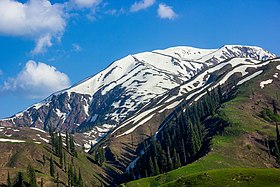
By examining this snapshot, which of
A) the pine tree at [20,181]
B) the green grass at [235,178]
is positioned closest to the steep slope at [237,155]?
the green grass at [235,178]

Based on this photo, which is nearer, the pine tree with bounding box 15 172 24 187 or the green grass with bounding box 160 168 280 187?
the green grass with bounding box 160 168 280 187

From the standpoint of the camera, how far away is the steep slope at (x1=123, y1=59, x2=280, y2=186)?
232 ft

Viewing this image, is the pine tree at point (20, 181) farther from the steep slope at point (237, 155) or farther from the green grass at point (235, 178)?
the green grass at point (235, 178)

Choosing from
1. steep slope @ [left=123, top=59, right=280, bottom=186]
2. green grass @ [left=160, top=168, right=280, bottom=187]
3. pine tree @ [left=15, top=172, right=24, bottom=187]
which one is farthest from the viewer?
pine tree @ [left=15, top=172, right=24, bottom=187]

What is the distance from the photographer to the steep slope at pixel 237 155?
70.8 meters

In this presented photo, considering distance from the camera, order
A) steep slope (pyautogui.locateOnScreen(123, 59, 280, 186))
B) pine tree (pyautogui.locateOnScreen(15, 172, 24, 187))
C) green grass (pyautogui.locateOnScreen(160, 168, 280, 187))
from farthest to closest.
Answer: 1. pine tree (pyautogui.locateOnScreen(15, 172, 24, 187))
2. steep slope (pyautogui.locateOnScreen(123, 59, 280, 186))
3. green grass (pyautogui.locateOnScreen(160, 168, 280, 187))

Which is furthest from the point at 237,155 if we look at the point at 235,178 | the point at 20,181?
the point at 20,181

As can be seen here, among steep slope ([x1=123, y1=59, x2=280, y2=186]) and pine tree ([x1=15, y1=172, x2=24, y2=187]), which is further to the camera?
pine tree ([x1=15, y1=172, x2=24, y2=187])

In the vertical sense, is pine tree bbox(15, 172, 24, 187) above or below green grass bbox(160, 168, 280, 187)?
above

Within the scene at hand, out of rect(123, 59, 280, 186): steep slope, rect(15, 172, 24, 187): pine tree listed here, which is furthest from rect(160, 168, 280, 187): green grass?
rect(15, 172, 24, 187): pine tree

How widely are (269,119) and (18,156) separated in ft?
420

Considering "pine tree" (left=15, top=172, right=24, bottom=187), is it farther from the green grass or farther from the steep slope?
the green grass

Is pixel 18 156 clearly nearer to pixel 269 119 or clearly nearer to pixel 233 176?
pixel 269 119

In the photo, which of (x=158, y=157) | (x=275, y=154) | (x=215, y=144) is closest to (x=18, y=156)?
(x=158, y=157)
